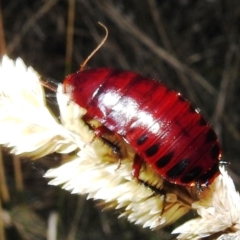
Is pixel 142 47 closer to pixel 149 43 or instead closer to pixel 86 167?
pixel 149 43

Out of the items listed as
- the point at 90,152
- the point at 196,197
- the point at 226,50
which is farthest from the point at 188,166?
the point at 226,50

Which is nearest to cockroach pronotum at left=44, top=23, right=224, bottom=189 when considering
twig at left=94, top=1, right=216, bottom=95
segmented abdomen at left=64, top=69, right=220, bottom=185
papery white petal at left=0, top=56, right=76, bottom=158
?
segmented abdomen at left=64, top=69, right=220, bottom=185

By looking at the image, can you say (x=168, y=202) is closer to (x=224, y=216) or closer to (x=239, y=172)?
(x=224, y=216)

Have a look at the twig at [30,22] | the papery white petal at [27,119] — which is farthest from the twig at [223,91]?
the papery white petal at [27,119]

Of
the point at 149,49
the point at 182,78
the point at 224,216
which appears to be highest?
the point at 149,49

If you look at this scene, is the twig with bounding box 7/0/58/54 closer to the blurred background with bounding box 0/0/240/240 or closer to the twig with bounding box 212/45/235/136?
the blurred background with bounding box 0/0/240/240

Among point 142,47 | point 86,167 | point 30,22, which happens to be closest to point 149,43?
point 142,47
